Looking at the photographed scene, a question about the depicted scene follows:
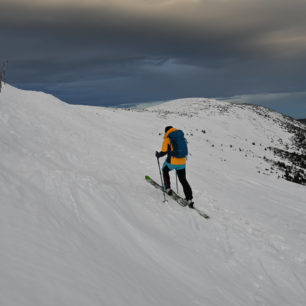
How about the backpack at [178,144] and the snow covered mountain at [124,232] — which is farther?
the backpack at [178,144]

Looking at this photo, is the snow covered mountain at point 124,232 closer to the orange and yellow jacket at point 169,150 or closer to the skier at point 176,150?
the skier at point 176,150

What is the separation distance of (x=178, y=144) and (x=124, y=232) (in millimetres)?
3137

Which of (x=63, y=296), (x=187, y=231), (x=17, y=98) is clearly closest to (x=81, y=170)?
(x=187, y=231)

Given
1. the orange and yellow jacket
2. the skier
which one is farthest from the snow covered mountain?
the orange and yellow jacket

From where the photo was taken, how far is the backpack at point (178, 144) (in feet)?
24.8

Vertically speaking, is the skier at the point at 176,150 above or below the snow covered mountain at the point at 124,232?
above

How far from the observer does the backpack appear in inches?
297

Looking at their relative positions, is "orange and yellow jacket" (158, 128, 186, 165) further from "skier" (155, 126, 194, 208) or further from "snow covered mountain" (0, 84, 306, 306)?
"snow covered mountain" (0, 84, 306, 306)

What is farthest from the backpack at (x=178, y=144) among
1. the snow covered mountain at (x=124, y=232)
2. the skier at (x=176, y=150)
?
the snow covered mountain at (x=124, y=232)

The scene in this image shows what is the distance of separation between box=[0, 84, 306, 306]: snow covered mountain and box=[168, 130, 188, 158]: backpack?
157 centimetres

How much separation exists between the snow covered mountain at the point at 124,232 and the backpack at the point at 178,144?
1571 mm

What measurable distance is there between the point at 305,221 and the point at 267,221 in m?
1.61

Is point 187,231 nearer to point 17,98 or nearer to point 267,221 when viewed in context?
point 267,221

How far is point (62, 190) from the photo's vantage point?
20.5ft
